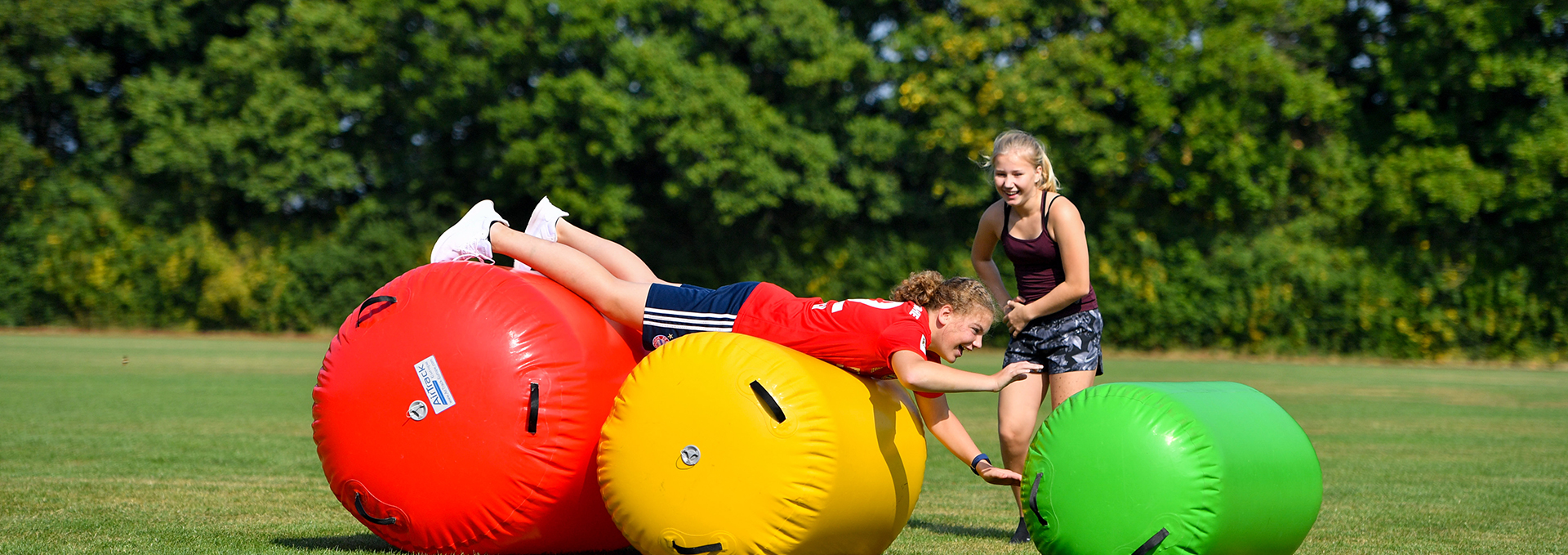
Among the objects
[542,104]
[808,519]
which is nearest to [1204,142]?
[542,104]

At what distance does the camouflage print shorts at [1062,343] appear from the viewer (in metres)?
5.90

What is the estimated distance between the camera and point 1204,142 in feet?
80.3

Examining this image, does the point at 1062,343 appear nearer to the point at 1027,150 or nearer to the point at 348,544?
the point at 1027,150

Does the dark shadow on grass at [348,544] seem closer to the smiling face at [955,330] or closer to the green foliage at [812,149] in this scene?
the smiling face at [955,330]

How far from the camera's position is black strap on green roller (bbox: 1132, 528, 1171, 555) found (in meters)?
4.41

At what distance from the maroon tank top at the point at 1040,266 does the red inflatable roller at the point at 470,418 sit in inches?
78.2

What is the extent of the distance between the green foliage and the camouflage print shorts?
19356 mm

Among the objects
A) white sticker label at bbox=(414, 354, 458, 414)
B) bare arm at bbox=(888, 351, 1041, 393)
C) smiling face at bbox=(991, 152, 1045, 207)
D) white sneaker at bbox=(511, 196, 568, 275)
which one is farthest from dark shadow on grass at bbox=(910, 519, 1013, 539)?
white sticker label at bbox=(414, 354, 458, 414)

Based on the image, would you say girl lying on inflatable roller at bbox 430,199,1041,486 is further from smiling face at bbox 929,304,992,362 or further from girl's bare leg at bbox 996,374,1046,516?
girl's bare leg at bbox 996,374,1046,516

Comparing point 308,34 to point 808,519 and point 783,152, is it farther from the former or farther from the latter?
point 808,519

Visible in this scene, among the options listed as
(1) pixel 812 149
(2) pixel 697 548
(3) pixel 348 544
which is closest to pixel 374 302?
(3) pixel 348 544

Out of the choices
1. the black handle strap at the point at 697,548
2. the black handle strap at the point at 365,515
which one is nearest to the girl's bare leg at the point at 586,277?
the black handle strap at the point at 697,548

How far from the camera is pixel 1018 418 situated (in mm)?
Answer: 5727

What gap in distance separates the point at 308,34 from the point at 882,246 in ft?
46.5
